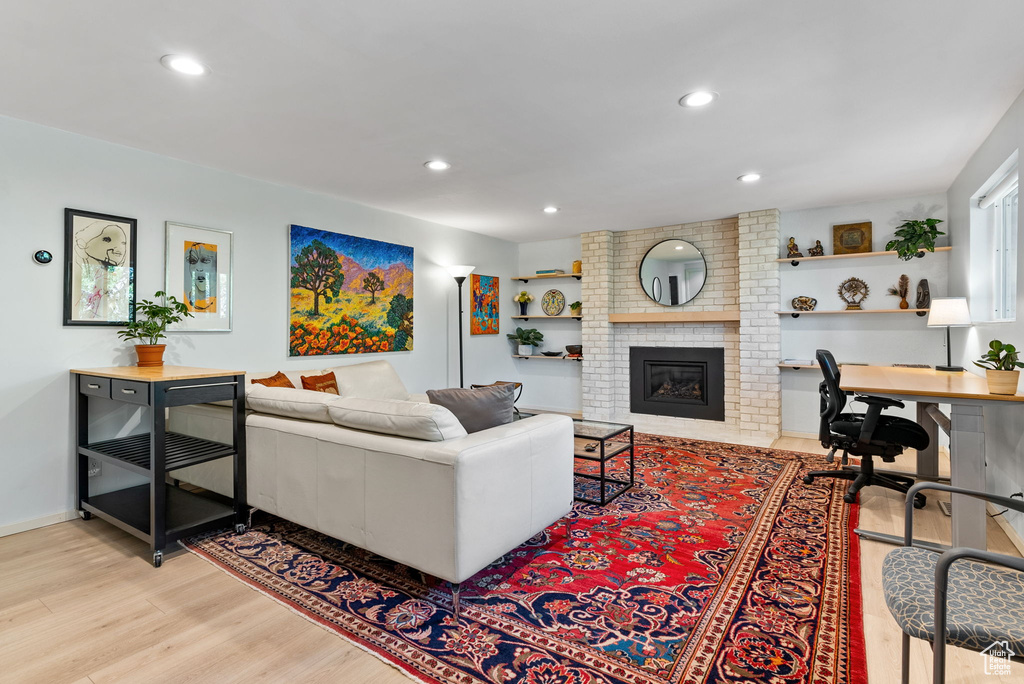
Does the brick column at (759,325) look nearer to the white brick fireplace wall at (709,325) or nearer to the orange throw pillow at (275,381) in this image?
the white brick fireplace wall at (709,325)

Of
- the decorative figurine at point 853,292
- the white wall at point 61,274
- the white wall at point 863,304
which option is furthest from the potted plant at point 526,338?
the decorative figurine at point 853,292

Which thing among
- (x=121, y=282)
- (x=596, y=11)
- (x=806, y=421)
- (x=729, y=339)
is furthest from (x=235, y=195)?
(x=806, y=421)

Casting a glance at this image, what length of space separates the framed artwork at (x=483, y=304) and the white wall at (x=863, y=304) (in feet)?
11.1

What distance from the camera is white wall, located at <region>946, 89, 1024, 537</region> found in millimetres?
2600

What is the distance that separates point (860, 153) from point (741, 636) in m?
3.26

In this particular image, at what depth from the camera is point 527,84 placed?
2434 millimetres

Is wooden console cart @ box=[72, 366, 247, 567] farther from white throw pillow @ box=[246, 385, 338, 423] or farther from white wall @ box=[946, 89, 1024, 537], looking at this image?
white wall @ box=[946, 89, 1024, 537]

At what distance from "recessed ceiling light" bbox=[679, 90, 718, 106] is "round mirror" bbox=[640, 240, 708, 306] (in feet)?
11.0

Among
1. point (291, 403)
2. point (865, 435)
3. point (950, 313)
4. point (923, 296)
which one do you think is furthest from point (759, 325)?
point (291, 403)

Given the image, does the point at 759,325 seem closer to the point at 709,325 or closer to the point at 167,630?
the point at 709,325

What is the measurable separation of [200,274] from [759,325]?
5062 millimetres

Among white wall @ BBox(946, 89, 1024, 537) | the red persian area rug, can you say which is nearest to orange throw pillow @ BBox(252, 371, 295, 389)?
the red persian area rug

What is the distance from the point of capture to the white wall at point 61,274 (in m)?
2.80

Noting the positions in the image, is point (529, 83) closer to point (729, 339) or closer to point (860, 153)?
point (860, 153)
